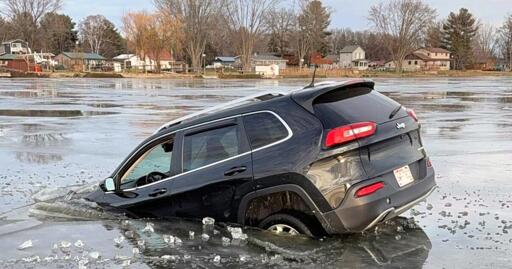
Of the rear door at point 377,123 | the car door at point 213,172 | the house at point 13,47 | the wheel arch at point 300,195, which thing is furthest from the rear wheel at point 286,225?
the house at point 13,47

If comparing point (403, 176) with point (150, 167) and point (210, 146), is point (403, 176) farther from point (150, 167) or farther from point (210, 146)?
point (150, 167)

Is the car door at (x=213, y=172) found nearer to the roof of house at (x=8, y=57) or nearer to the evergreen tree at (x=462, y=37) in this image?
the roof of house at (x=8, y=57)

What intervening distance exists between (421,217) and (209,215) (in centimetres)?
257

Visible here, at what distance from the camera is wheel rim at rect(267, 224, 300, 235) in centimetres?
500

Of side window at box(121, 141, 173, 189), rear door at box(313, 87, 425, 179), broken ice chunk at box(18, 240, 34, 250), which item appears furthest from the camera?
side window at box(121, 141, 173, 189)

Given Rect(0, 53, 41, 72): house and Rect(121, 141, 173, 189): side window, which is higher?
Rect(0, 53, 41, 72): house

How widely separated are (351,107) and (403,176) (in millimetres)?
811

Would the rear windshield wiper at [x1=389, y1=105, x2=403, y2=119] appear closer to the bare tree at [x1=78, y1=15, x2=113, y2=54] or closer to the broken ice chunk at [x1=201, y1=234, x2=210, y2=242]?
the broken ice chunk at [x1=201, y1=234, x2=210, y2=242]

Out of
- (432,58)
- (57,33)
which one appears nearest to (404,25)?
(432,58)

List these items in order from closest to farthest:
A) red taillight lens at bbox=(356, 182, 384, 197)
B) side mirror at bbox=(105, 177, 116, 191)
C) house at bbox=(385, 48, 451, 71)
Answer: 1. red taillight lens at bbox=(356, 182, 384, 197)
2. side mirror at bbox=(105, 177, 116, 191)
3. house at bbox=(385, 48, 451, 71)

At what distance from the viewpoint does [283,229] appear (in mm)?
5031

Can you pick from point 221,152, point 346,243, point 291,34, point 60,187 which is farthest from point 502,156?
point 291,34

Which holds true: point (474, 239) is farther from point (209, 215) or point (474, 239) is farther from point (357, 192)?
point (209, 215)

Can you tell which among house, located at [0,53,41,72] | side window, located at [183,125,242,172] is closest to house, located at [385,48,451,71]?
house, located at [0,53,41,72]
